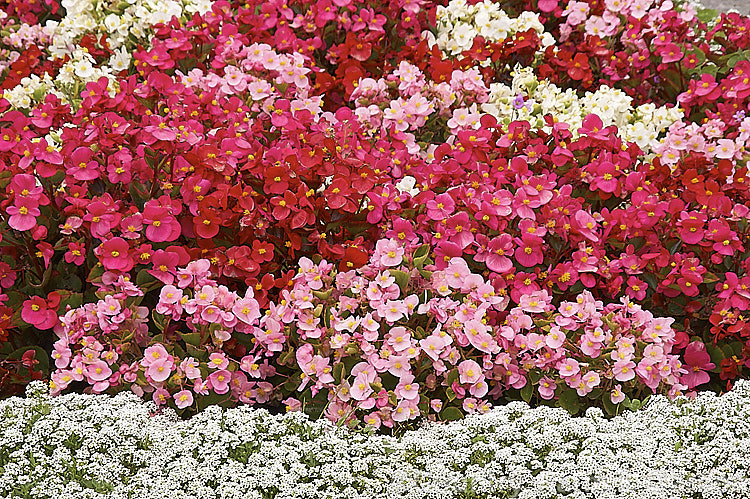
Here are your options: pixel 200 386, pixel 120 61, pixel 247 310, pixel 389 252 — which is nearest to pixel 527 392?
pixel 389 252

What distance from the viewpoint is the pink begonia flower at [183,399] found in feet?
8.32

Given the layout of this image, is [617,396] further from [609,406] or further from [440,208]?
[440,208]

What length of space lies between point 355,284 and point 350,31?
76.1 inches

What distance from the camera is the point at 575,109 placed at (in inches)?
147

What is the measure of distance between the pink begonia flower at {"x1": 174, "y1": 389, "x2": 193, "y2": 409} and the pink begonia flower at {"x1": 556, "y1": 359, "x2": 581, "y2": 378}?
116cm

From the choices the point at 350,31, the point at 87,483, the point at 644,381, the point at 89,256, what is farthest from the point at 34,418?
the point at 350,31

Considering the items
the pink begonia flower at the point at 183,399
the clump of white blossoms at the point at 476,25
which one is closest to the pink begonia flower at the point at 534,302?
the pink begonia flower at the point at 183,399

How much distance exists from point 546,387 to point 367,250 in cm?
77

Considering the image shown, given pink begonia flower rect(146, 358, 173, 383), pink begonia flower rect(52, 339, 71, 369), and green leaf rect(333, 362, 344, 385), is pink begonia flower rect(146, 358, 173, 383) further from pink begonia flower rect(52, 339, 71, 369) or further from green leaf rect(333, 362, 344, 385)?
green leaf rect(333, 362, 344, 385)

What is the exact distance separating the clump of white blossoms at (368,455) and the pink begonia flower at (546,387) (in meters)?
0.24

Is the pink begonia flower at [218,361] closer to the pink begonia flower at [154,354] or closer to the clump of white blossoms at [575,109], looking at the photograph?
the pink begonia flower at [154,354]

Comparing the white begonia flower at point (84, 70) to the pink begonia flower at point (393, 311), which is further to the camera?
the white begonia flower at point (84, 70)

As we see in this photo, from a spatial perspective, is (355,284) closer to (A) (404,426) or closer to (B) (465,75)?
(A) (404,426)

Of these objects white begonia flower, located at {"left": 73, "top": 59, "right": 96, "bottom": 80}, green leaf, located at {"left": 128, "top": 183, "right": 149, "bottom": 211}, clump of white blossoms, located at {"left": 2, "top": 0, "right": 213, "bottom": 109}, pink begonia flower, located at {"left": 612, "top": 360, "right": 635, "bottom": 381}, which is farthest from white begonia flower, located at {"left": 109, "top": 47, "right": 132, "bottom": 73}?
pink begonia flower, located at {"left": 612, "top": 360, "right": 635, "bottom": 381}
